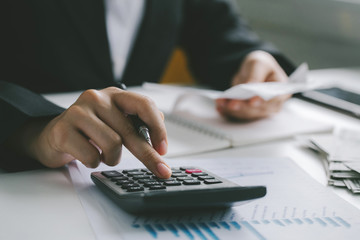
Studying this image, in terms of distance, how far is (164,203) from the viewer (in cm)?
36

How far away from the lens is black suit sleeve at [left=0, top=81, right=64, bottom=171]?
49cm

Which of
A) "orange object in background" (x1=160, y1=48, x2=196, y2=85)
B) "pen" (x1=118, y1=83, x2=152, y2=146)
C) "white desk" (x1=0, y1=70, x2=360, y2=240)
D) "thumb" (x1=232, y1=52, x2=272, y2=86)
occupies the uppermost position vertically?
"orange object in background" (x1=160, y1=48, x2=196, y2=85)

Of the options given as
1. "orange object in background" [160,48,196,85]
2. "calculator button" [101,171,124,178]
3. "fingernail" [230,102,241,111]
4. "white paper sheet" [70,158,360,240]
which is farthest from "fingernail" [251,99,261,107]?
"orange object in background" [160,48,196,85]

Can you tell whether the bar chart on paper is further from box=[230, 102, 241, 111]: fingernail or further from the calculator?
box=[230, 102, 241, 111]: fingernail

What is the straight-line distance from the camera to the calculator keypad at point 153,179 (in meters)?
0.39

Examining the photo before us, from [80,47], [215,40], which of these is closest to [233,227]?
[80,47]

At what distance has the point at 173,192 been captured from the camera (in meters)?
0.36

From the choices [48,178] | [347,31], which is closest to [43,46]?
[48,178]

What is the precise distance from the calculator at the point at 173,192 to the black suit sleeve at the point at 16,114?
0.13m

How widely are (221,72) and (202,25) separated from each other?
23cm

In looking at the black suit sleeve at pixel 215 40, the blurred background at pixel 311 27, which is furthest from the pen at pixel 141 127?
the blurred background at pixel 311 27

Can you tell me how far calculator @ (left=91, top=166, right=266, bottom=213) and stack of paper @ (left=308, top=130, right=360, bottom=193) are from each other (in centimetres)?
16

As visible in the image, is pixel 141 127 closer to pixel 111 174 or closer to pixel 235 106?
pixel 111 174

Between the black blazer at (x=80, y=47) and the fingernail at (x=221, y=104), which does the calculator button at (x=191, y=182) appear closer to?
the fingernail at (x=221, y=104)
